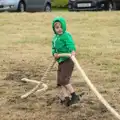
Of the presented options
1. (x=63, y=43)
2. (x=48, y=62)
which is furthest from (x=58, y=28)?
(x=48, y=62)

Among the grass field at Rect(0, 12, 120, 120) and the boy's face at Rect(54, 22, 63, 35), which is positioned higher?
the boy's face at Rect(54, 22, 63, 35)

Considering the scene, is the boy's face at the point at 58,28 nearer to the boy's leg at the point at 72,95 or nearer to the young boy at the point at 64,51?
the young boy at the point at 64,51

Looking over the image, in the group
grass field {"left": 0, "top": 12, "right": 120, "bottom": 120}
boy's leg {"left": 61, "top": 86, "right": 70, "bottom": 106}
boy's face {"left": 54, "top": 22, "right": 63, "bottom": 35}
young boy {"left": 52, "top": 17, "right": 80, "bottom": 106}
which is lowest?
grass field {"left": 0, "top": 12, "right": 120, "bottom": 120}

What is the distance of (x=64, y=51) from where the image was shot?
6445 mm

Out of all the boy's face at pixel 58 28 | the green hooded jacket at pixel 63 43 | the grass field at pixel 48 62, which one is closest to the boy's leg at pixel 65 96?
the grass field at pixel 48 62

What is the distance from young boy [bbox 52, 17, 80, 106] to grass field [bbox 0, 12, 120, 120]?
0.61 feet

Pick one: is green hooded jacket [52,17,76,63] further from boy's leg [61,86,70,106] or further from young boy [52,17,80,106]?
boy's leg [61,86,70,106]

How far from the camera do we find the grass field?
21.1ft

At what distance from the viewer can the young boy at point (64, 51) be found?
20.9 ft

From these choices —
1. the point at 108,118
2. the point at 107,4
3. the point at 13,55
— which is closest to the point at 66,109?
the point at 108,118

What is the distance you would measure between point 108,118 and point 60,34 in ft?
4.00

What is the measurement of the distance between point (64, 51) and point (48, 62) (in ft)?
11.7

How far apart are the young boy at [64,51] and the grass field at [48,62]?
19 cm

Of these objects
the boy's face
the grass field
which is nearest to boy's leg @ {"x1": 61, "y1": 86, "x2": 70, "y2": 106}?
the grass field
